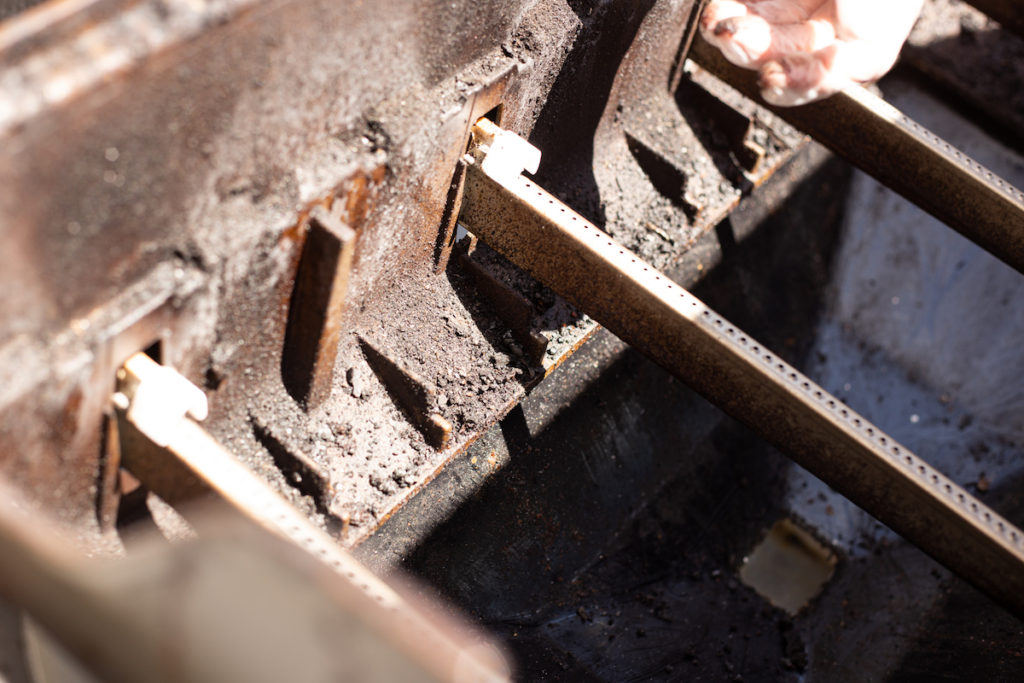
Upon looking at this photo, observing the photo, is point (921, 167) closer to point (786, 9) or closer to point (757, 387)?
point (786, 9)

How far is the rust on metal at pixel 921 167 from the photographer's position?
288 cm

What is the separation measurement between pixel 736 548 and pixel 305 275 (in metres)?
2.48

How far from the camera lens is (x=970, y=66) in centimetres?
453

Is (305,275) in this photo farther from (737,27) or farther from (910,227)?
(910,227)

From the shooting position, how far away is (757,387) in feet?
7.66

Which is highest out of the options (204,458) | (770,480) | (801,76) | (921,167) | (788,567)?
(801,76)

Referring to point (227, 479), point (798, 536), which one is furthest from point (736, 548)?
point (227, 479)

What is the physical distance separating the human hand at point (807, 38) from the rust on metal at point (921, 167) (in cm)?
47

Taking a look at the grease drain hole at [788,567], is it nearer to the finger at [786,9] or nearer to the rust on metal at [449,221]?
the rust on metal at [449,221]

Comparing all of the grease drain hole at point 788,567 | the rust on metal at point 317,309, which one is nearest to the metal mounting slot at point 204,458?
the rust on metal at point 317,309

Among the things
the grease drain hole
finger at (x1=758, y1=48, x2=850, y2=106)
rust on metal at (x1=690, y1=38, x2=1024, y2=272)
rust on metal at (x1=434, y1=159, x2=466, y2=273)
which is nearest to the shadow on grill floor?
the grease drain hole

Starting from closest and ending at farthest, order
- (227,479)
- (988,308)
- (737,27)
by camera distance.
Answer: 1. (227,479)
2. (737,27)
3. (988,308)

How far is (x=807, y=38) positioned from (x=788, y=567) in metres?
2.45

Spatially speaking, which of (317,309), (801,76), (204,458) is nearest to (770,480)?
(801,76)
